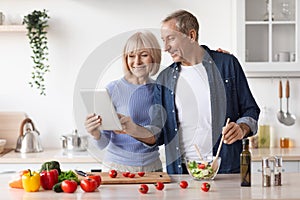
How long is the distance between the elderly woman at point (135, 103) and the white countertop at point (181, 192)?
21.0 inches

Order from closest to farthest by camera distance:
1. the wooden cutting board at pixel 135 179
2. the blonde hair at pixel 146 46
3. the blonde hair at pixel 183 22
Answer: the wooden cutting board at pixel 135 179 < the blonde hair at pixel 183 22 < the blonde hair at pixel 146 46

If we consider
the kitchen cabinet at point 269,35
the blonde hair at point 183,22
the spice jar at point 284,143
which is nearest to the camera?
the blonde hair at point 183,22

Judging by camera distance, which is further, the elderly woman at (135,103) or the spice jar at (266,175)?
the elderly woman at (135,103)

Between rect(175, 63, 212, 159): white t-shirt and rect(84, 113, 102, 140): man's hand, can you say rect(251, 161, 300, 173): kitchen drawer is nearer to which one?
rect(175, 63, 212, 159): white t-shirt

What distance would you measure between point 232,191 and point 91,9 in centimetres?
243

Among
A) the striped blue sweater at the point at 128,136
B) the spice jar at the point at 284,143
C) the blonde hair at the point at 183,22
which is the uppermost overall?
the blonde hair at the point at 183,22

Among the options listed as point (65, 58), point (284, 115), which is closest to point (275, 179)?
point (284, 115)

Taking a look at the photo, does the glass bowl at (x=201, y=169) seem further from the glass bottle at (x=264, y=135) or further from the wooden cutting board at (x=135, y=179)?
the glass bottle at (x=264, y=135)

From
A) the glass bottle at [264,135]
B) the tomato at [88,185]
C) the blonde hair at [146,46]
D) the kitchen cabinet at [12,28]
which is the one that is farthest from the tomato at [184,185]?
the kitchen cabinet at [12,28]

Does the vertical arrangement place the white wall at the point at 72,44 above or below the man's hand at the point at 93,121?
above

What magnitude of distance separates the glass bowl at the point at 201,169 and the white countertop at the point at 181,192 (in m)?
0.03

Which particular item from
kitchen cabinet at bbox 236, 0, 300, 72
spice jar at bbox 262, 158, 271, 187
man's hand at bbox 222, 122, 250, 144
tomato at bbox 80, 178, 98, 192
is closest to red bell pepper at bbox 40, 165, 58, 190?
tomato at bbox 80, 178, 98, 192

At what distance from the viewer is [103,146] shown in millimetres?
3443

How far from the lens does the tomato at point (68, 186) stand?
2650mm
